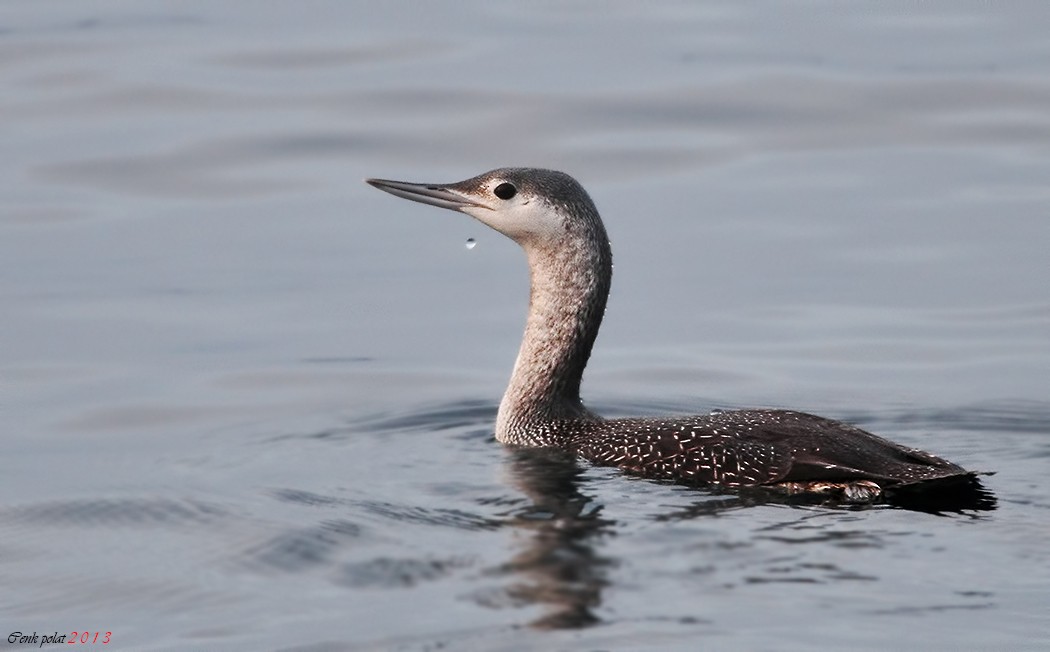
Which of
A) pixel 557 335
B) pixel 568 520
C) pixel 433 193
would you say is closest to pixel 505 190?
pixel 433 193

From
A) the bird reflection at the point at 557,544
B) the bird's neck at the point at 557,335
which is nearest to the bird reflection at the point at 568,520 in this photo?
the bird reflection at the point at 557,544

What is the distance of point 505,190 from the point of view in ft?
28.9

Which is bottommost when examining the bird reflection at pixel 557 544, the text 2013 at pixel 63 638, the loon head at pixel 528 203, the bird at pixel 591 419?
the text 2013 at pixel 63 638

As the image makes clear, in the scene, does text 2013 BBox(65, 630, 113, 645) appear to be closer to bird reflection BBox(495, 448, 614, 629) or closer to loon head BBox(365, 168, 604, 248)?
bird reflection BBox(495, 448, 614, 629)

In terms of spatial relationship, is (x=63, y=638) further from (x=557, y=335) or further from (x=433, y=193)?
(x=433, y=193)

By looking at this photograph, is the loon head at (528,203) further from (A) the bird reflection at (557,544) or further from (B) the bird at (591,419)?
(A) the bird reflection at (557,544)

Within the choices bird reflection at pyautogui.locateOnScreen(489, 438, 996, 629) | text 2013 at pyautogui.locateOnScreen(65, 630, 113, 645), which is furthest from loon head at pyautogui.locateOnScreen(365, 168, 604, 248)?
text 2013 at pyautogui.locateOnScreen(65, 630, 113, 645)

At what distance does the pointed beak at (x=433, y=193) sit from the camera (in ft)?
29.3

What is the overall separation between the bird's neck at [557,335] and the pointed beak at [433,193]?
0.37 m

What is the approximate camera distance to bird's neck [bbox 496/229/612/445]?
8.76m

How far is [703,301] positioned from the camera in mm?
11719

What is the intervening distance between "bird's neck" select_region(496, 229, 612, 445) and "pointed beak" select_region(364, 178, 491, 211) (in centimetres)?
37

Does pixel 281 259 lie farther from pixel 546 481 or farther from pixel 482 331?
pixel 546 481

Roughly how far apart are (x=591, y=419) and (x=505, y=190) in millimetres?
1037
